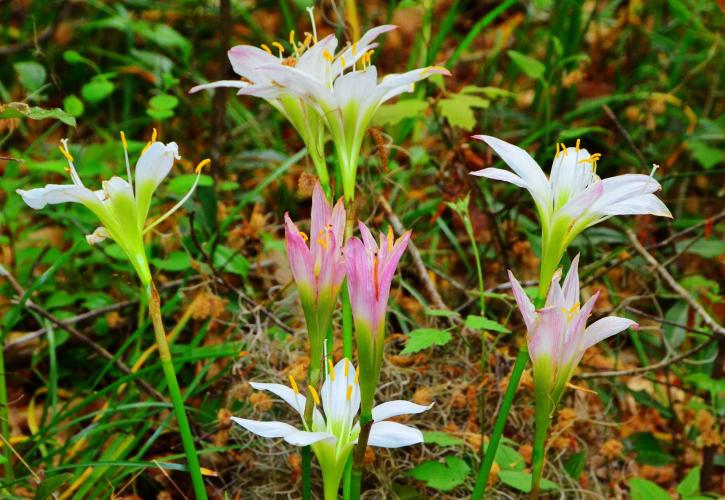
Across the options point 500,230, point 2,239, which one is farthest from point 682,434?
point 2,239

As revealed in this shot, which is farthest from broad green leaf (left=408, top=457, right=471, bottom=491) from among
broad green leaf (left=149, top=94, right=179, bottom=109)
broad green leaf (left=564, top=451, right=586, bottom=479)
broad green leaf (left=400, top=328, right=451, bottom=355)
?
broad green leaf (left=149, top=94, right=179, bottom=109)

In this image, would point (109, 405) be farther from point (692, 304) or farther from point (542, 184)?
point (692, 304)

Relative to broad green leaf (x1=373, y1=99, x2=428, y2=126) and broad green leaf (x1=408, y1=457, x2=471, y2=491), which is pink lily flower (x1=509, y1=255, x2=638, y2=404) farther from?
broad green leaf (x1=373, y1=99, x2=428, y2=126)

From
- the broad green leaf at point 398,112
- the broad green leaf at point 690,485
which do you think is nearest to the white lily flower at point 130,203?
the broad green leaf at point 398,112

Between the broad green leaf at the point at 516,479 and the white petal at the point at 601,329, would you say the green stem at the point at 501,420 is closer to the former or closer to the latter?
the white petal at the point at 601,329

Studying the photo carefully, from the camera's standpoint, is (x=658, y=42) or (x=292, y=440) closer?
(x=292, y=440)

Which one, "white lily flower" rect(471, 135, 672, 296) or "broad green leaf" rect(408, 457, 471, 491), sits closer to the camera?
"white lily flower" rect(471, 135, 672, 296)
